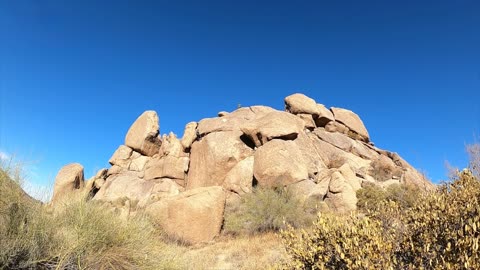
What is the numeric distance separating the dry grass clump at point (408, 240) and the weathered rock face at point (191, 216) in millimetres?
11145

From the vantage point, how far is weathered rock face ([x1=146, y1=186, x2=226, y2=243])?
14938 millimetres

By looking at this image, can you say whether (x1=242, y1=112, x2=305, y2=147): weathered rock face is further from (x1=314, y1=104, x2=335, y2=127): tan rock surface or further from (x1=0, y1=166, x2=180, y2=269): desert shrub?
(x1=0, y1=166, x2=180, y2=269): desert shrub

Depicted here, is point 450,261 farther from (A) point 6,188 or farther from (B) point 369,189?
(B) point 369,189

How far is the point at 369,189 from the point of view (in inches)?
676

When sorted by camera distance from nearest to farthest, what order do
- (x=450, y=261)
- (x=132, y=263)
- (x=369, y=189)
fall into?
(x=450, y=261) < (x=132, y=263) < (x=369, y=189)

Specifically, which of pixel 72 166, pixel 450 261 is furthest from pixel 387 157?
pixel 450 261

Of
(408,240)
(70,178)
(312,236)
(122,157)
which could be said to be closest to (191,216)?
(312,236)

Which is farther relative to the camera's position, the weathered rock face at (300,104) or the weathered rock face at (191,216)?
the weathered rock face at (300,104)

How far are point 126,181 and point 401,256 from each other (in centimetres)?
2469

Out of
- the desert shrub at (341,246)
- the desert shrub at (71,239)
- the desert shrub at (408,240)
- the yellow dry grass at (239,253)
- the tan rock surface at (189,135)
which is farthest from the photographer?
the tan rock surface at (189,135)

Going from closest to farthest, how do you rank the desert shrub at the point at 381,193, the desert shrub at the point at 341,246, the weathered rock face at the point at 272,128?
the desert shrub at the point at 341,246 < the desert shrub at the point at 381,193 < the weathered rock face at the point at 272,128

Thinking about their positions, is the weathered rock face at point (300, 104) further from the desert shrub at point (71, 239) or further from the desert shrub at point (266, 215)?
the desert shrub at point (71, 239)

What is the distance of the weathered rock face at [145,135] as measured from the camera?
1161 inches

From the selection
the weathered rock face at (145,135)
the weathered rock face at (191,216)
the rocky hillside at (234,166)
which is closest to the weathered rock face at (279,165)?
the rocky hillside at (234,166)
